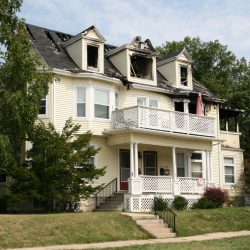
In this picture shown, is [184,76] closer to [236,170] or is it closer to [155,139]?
[155,139]

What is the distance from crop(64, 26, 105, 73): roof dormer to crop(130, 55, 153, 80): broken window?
119 inches

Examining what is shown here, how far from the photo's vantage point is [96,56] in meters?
30.5

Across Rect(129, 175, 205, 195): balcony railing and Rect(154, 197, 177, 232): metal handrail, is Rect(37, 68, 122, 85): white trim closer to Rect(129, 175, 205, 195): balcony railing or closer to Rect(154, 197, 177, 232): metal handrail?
Rect(129, 175, 205, 195): balcony railing

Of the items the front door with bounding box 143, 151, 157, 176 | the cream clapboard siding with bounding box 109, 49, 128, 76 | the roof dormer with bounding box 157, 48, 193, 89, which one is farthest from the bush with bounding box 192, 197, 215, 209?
the cream clapboard siding with bounding box 109, 49, 128, 76

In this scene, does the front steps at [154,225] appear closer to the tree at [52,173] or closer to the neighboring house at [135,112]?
the tree at [52,173]

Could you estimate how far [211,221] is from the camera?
76.6ft

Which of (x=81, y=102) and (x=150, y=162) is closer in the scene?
(x=81, y=102)

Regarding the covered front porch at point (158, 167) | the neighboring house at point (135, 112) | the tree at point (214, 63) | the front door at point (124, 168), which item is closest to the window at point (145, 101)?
the neighboring house at point (135, 112)

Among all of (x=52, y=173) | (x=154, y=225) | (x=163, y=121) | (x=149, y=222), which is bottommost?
(x=154, y=225)

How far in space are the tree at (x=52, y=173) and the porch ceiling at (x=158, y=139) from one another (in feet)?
13.4

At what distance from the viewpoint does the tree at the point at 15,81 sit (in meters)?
19.8

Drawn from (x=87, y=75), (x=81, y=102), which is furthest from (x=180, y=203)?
(x=87, y=75)

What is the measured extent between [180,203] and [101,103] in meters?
7.52

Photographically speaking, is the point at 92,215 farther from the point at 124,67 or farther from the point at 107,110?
the point at 124,67
